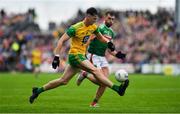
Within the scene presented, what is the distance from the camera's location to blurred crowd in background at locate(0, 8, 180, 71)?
56719 millimetres

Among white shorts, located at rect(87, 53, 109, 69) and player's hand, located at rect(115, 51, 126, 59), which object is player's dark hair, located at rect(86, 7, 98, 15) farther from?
white shorts, located at rect(87, 53, 109, 69)

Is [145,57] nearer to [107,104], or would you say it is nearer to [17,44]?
[17,44]

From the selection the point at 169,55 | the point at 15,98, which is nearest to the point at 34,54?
the point at 169,55

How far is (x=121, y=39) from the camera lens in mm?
57750

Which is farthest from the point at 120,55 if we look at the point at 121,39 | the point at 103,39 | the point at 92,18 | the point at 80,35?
the point at 121,39

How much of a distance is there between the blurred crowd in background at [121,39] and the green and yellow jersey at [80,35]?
3642 cm

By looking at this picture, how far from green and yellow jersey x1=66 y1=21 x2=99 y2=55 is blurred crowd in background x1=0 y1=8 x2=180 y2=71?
36416 millimetres

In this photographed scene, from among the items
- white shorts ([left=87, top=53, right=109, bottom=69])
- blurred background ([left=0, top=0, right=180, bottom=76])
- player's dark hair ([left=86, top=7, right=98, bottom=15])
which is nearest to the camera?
player's dark hair ([left=86, top=7, right=98, bottom=15])

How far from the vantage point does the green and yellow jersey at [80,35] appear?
18703 mm

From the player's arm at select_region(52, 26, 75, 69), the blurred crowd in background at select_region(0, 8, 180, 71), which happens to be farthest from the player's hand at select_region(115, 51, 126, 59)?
the blurred crowd in background at select_region(0, 8, 180, 71)

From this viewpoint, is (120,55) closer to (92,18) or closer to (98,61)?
(98,61)

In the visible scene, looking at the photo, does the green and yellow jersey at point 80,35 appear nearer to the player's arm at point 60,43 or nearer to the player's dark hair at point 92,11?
the player's arm at point 60,43

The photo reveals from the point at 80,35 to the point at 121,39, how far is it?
39081 millimetres

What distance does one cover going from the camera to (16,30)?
197 ft
